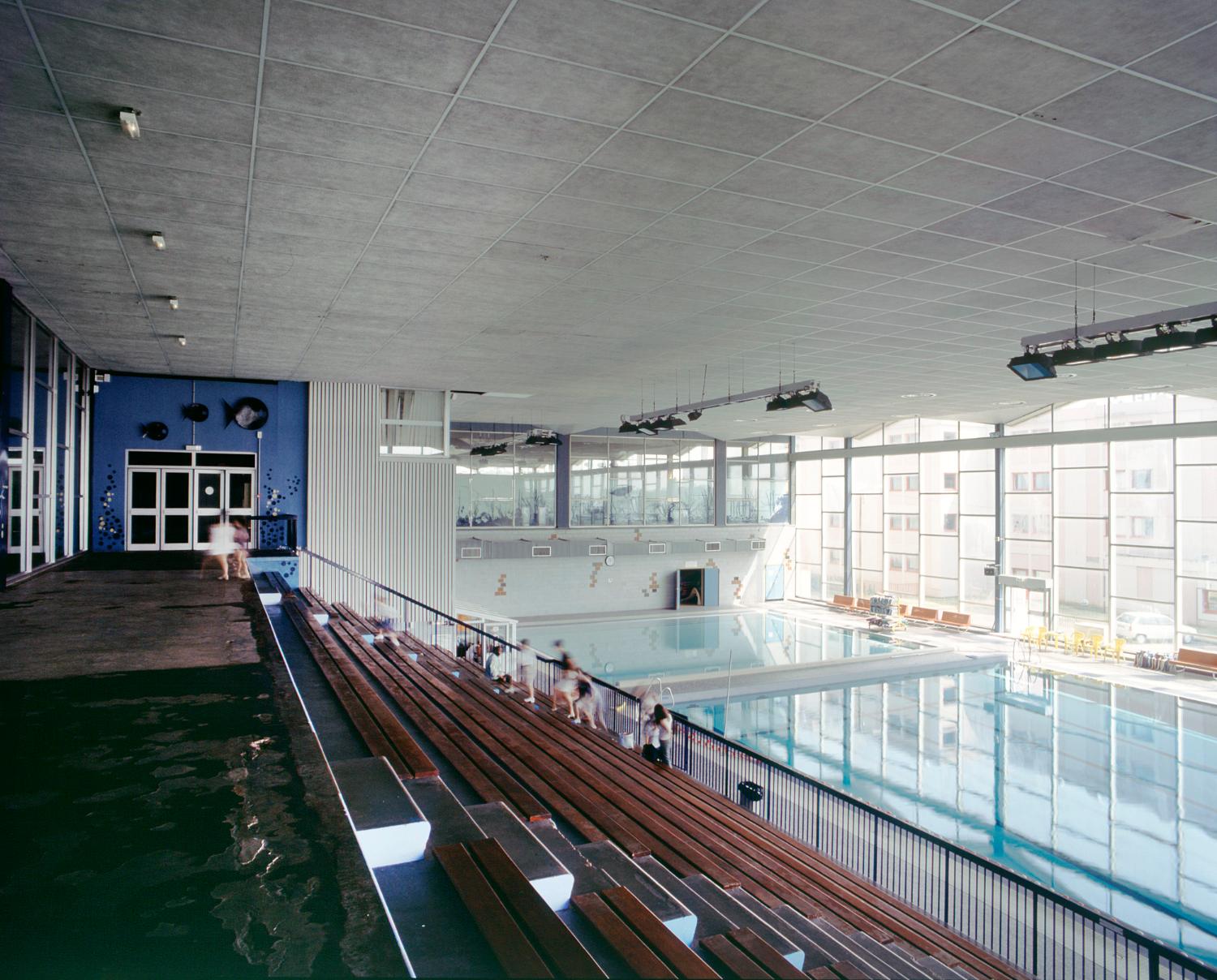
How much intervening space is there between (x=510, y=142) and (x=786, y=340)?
6.37m

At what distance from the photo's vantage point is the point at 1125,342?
6957mm

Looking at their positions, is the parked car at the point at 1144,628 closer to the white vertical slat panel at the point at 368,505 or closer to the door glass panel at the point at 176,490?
the white vertical slat panel at the point at 368,505

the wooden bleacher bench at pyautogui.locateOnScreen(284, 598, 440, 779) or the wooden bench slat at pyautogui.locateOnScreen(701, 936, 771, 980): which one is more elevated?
the wooden bleacher bench at pyautogui.locateOnScreen(284, 598, 440, 779)

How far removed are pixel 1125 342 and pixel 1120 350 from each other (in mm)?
147

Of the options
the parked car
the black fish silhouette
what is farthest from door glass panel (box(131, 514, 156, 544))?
the parked car

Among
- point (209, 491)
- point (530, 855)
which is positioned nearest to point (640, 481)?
point (209, 491)

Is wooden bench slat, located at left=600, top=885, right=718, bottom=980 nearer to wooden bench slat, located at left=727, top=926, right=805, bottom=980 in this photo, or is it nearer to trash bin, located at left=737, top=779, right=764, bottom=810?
wooden bench slat, located at left=727, top=926, right=805, bottom=980

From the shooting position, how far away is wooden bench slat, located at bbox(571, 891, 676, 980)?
7.19 feet

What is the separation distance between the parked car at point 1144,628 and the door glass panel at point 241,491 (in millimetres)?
20092

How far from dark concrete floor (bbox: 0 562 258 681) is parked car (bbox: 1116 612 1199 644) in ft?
67.0

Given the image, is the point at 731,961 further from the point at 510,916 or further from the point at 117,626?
the point at 117,626

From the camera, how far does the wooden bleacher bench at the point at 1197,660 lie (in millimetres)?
16078

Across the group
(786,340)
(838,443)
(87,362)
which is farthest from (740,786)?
(838,443)

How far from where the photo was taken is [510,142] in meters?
4.61
